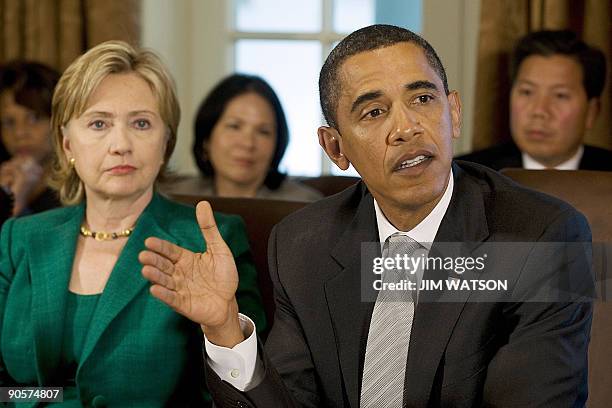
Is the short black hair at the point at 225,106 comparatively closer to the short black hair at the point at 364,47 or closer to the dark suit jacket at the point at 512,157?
the dark suit jacket at the point at 512,157

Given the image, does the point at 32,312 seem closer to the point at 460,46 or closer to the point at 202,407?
the point at 202,407

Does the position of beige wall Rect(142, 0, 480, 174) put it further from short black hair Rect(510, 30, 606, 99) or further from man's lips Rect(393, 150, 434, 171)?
→ man's lips Rect(393, 150, 434, 171)

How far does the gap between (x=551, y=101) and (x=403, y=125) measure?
1.29 m

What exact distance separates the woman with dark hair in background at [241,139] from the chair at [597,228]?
1.12 metres

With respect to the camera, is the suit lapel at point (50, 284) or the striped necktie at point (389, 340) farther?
the suit lapel at point (50, 284)

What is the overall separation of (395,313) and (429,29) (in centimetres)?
152

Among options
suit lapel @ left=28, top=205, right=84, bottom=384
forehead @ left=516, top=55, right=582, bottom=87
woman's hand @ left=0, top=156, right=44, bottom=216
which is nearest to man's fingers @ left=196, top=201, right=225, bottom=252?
suit lapel @ left=28, top=205, right=84, bottom=384

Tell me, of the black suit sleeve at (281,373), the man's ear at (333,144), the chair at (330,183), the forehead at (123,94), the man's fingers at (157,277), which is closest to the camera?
the man's fingers at (157,277)

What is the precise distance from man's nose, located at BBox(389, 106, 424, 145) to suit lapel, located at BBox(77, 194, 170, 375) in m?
0.61

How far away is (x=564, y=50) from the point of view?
8.27 ft

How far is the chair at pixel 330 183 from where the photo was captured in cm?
234

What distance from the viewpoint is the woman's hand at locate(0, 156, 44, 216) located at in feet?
9.08

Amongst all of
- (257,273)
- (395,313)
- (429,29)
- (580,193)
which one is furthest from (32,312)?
(429,29)

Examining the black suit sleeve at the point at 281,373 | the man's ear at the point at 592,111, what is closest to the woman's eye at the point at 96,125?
the black suit sleeve at the point at 281,373
